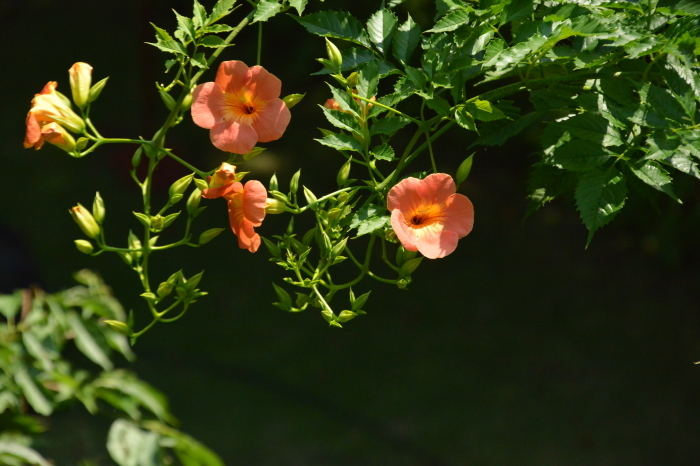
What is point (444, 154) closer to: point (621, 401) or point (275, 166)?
point (275, 166)

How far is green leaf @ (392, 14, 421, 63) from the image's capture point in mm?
1056

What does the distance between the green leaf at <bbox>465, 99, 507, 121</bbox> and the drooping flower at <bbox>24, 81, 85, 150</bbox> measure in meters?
0.58

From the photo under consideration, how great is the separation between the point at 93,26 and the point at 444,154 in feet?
12.5

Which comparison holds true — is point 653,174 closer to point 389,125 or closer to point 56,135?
point 389,125

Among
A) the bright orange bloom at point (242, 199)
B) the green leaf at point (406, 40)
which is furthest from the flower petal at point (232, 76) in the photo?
the green leaf at point (406, 40)

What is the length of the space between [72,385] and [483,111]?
1.66 m

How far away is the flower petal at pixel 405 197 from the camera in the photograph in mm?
954

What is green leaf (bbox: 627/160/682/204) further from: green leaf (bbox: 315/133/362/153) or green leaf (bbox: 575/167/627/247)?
green leaf (bbox: 315/133/362/153)

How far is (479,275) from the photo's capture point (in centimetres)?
511

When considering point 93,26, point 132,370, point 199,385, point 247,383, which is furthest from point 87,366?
point 93,26

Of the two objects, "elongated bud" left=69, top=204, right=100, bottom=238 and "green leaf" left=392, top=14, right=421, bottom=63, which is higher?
"green leaf" left=392, top=14, right=421, bottom=63

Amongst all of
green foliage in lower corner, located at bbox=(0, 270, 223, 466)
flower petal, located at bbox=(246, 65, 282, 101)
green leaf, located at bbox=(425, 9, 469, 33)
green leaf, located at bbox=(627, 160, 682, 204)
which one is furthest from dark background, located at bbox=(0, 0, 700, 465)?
flower petal, located at bbox=(246, 65, 282, 101)

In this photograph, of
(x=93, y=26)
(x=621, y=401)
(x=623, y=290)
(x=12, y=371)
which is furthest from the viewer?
(x=93, y=26)

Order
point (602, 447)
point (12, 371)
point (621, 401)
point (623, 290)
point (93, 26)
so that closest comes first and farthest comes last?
point (12, 371), point (602, 447), point (621, 401), point (623, 290), point (93, 26)
